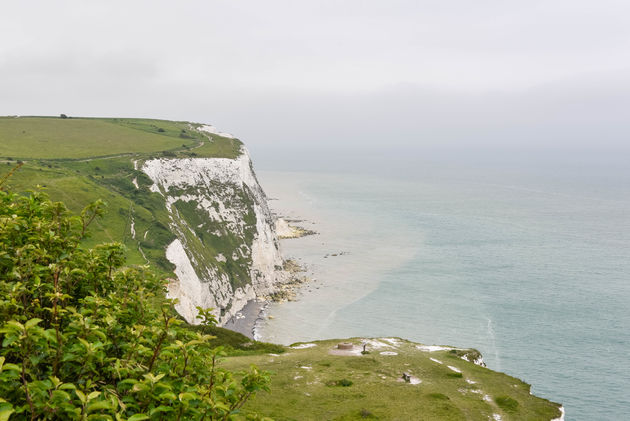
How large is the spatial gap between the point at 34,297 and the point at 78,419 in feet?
18.2

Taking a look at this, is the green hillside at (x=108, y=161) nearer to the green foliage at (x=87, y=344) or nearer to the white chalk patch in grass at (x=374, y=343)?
the white chalk patch in grass at (x=374, y=343)

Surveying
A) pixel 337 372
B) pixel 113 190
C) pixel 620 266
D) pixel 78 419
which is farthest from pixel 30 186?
pixel 620 266

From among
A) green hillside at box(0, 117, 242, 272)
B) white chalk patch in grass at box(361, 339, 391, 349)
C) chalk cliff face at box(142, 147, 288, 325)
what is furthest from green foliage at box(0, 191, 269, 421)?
chalk cliff face at box(142, 147, 288, 325)

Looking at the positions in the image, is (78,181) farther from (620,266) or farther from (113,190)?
(620,266)

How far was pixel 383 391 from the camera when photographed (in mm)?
35500


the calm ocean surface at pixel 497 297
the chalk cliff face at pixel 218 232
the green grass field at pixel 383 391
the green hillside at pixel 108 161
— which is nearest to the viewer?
the green grass field at pixel 383 391

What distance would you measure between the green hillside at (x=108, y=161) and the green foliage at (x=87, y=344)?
39.3m

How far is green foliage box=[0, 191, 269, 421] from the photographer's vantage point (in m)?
7.34

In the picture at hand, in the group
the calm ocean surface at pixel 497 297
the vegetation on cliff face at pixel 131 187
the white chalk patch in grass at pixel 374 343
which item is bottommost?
the calm ocean surface at pixel 497 297


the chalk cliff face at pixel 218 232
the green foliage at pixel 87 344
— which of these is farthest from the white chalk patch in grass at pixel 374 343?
the chalk cliff face at pixel 218 232

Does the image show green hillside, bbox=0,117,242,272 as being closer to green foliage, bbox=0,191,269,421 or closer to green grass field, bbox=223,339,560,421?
green grass field, bbox=223,339,560,421

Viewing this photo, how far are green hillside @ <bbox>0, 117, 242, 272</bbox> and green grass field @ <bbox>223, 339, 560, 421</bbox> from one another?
2480 cm

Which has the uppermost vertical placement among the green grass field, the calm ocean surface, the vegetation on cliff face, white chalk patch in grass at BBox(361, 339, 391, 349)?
the vegetation on cliff face

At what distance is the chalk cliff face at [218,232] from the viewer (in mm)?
91875
